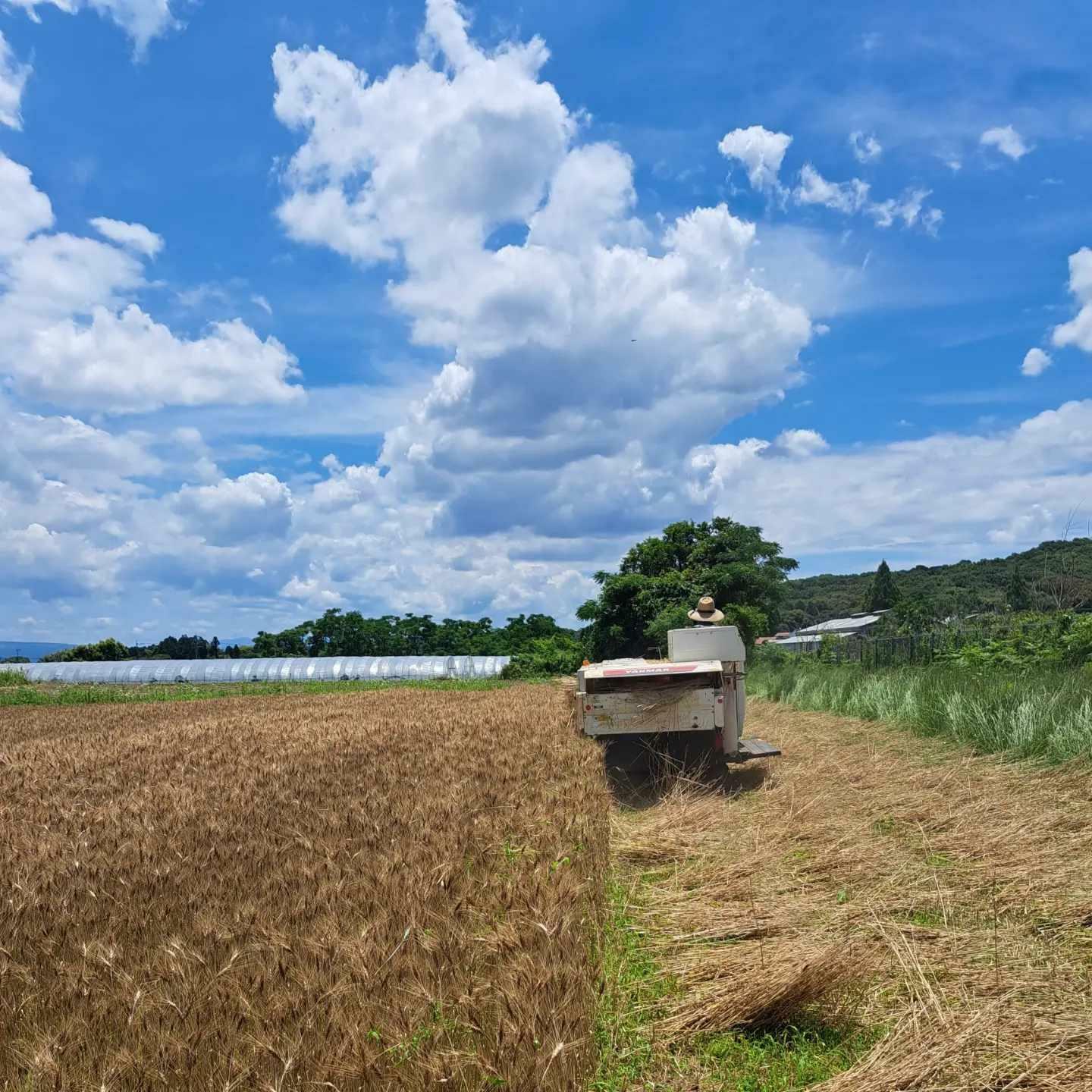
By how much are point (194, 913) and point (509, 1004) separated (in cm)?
180

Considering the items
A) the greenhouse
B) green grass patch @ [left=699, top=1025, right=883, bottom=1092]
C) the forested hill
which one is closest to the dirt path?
green grass patch @ [left=699, top=1025, right=883, bottom=1092]

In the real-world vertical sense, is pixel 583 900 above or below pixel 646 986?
above

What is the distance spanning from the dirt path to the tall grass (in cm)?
62

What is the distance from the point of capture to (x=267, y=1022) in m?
2.86

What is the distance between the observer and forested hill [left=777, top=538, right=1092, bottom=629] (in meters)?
19.6

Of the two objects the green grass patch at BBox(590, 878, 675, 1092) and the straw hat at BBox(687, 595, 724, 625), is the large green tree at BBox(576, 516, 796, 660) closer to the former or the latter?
the straw hat at BBox(687, 595, 724, 625)

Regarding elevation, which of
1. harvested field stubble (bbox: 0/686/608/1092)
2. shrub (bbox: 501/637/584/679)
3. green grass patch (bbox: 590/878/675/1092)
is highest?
harvested field stubble (bbox: 0/686/608/1092)

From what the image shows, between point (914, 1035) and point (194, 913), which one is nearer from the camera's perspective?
point (914, 1035)

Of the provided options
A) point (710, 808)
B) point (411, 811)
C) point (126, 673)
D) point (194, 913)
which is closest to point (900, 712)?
point (710, 808)

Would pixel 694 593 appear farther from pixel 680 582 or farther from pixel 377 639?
pixel 377 639

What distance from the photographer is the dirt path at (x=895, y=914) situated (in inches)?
143

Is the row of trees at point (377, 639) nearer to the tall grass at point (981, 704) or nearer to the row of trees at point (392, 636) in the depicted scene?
the row of trees at point (392, 636)

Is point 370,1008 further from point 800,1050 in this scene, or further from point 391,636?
point 391,636

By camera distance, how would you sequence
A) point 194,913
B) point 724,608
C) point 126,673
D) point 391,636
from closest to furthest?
1. point 194,913
2. point 724,608
3. point 126,673
4. point 391,636
